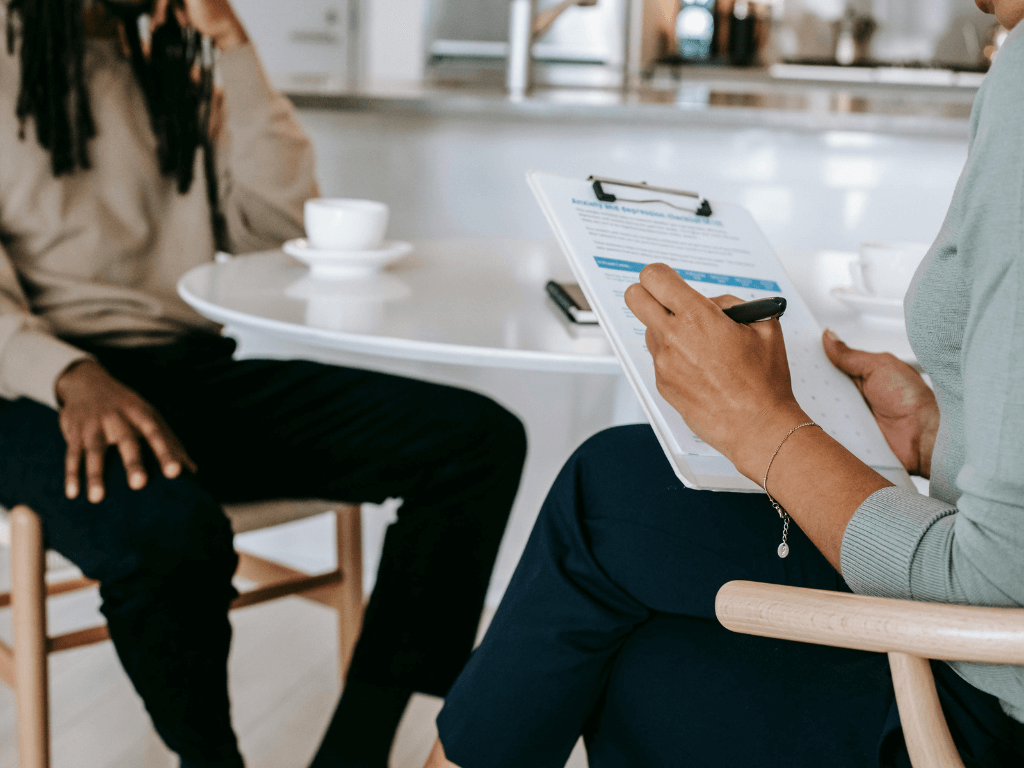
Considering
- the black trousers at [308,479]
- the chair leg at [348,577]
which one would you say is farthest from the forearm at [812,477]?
the chair leg at [348,577]

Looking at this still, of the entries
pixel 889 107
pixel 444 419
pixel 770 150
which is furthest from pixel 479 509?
pixel 889 107

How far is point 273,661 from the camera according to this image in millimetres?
1623

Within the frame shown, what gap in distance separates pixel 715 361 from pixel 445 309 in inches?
17.4

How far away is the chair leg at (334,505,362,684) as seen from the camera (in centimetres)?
140

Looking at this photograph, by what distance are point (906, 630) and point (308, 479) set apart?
2.75 feet

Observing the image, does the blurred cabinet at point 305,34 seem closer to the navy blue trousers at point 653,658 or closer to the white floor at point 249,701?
the white floor at point 249,701

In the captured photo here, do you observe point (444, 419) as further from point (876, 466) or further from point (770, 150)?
point (770, 150)

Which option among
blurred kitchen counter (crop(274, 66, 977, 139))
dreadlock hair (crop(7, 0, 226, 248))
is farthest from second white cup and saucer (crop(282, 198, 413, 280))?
blurred kitchen counter (crop(274, 66, 977, 139))

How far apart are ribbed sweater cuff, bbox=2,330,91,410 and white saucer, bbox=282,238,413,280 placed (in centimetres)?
27

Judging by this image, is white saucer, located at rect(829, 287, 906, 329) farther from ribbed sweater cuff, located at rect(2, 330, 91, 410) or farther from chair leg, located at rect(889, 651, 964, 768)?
ribbed sweater cuff, located at rect(2, 330, 91, 410)

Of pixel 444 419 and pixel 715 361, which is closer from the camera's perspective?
pixel 715 361

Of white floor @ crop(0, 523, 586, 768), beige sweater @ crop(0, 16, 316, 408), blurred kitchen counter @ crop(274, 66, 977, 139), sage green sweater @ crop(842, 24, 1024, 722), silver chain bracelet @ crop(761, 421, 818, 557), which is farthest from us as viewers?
blurred kitchen counter @ crop(274, 66, 977, 139)

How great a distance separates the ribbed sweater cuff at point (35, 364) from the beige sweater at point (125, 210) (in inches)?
0.5

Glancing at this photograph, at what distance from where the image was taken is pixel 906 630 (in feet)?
1.57
